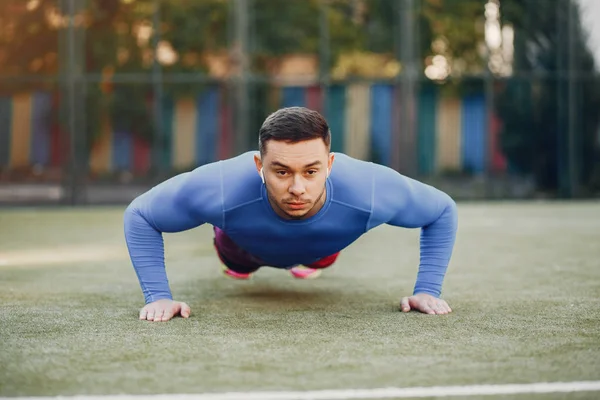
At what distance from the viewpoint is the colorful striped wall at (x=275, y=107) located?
16.3 m

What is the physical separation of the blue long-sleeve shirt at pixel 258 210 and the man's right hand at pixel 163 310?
7 centimetres

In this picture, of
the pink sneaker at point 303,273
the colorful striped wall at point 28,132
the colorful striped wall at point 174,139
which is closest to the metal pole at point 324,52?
the colorful striped wall at point 174,139

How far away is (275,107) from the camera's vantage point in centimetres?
1647

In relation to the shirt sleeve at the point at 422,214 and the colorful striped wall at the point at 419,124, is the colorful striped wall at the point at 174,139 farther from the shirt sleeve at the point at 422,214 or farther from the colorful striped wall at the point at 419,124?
the shirt sleeve at the point at 422,214

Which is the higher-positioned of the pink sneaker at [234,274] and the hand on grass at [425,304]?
the hand on grass at [425,304]

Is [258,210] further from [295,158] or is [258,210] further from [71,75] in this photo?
[71,75]

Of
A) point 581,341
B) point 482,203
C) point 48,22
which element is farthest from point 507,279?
point 48,22

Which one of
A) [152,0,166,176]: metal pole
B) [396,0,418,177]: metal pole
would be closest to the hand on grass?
[396,0,418,177]: metal pole

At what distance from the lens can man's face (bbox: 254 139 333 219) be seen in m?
3.63

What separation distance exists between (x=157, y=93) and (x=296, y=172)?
1305cm

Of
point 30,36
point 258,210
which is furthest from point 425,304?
point 30,36

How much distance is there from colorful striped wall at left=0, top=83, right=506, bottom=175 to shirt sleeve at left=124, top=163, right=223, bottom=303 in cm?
1224

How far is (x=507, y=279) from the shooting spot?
18.8 ft

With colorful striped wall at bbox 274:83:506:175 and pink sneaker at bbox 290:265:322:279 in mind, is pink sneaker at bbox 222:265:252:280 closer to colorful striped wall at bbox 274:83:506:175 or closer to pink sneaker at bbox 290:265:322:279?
pink sneaker at bbox 290:265:322:279
